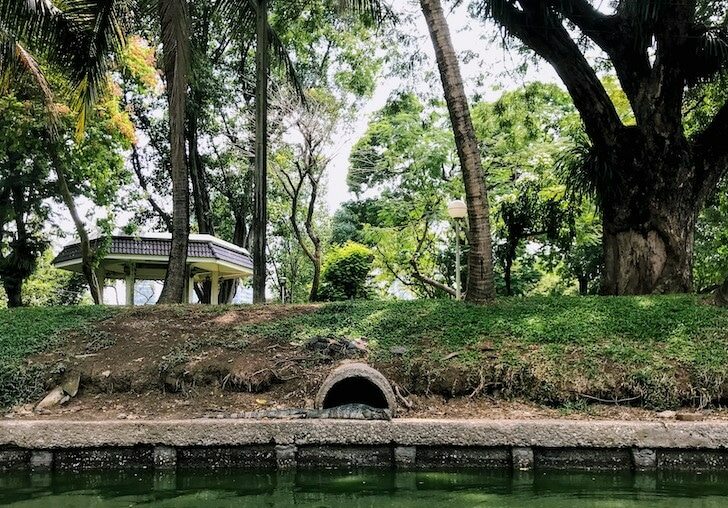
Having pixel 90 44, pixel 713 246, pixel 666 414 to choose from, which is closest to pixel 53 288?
pixel 90 44

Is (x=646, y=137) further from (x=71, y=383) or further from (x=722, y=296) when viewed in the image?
(x=71, y=383)

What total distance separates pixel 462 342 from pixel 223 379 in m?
2.71

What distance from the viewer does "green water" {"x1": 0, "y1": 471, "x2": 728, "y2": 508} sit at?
4.20 m

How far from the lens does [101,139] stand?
43.3 ft

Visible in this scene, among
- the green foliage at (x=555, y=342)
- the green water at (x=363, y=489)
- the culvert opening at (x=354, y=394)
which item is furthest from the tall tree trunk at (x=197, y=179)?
the green water at (x=363, y=489)

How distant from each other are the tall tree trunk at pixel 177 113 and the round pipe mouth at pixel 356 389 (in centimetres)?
403

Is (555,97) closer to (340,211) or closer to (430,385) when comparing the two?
(430,385)

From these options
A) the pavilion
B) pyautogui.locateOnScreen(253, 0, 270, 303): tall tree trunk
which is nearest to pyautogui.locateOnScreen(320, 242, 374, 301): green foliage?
the pavilion

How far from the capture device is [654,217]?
30.9 ft

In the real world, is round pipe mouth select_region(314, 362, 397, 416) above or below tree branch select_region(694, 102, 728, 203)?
below

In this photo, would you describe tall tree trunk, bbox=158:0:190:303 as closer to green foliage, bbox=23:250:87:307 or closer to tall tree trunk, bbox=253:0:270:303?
tall tree trunk, bbox=253:0:270:303

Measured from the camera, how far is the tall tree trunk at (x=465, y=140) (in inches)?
319

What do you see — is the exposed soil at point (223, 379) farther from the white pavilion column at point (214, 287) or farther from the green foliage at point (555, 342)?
the white pavilion column at point (214, 287)

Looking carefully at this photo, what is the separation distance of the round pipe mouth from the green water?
859mm
